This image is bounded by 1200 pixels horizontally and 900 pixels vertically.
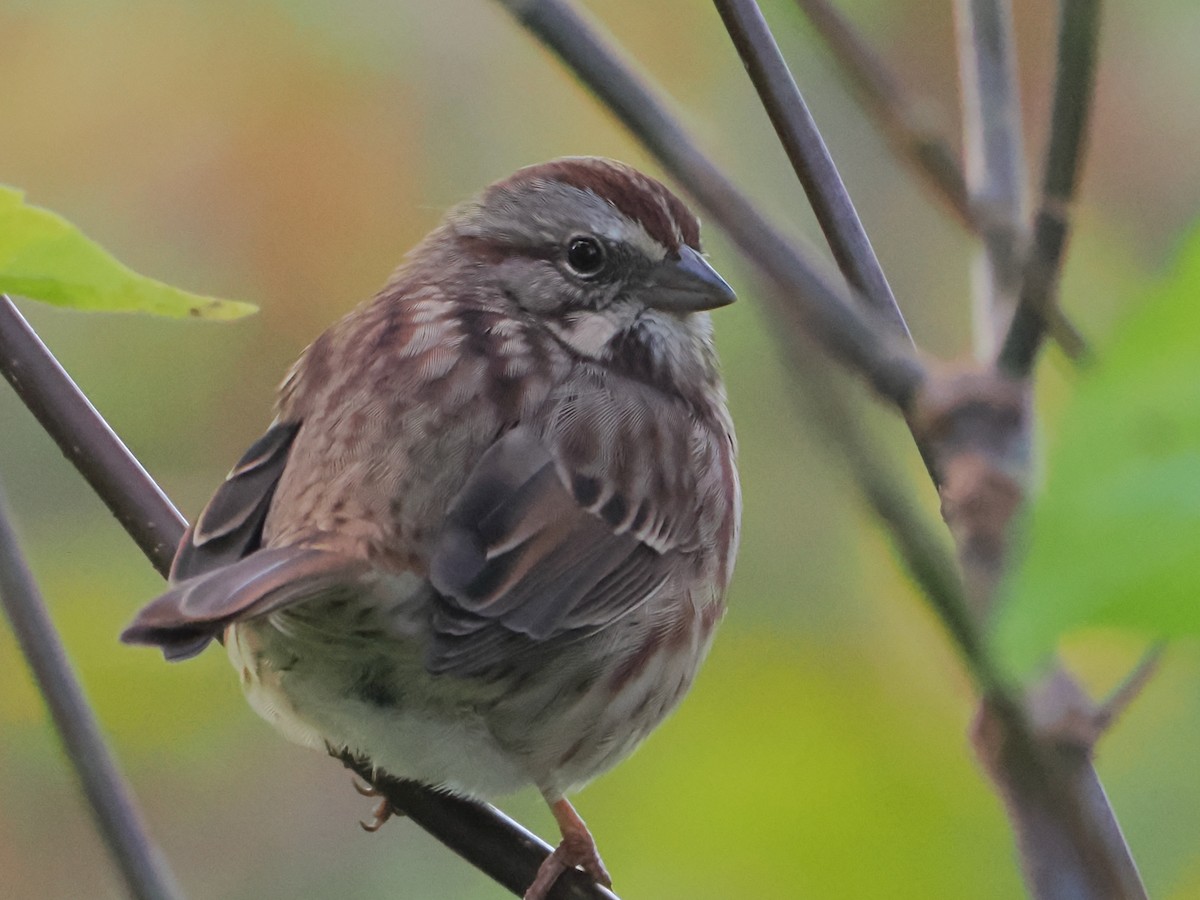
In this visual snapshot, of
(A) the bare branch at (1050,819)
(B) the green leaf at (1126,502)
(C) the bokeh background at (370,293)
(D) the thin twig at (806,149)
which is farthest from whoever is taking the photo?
(C) the bokeh background at (370,293)

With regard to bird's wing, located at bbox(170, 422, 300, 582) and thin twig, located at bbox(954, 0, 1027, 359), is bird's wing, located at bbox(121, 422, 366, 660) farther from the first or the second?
thin twig, located at bbox(954, 0, 1027, 359)

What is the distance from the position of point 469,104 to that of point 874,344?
4.69 meters

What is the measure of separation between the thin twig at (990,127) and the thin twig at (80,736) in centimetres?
104

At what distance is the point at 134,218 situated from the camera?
17.1ft

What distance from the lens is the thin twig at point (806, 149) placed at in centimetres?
146

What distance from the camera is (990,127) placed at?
5.39ft

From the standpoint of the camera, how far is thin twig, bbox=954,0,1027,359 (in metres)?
1.50

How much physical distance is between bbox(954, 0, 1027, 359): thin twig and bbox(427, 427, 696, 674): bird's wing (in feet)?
3.70

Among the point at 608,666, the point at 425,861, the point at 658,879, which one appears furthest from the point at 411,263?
the point at 425,861

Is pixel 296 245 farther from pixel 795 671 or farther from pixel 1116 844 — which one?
pixel 1116 844

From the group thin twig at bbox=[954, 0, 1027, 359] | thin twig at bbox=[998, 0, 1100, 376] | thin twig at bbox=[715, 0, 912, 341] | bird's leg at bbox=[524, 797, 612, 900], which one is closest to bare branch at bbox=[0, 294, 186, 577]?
bird's leg at bbox=[524, 797, 612, 900]

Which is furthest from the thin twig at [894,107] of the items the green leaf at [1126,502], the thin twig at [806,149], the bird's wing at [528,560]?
the bird's wing at [528,560]

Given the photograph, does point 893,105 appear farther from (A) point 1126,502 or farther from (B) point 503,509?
(B) point 503,509

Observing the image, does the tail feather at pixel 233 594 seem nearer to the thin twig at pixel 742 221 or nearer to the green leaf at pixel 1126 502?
the thin twig at pixel 742 221
